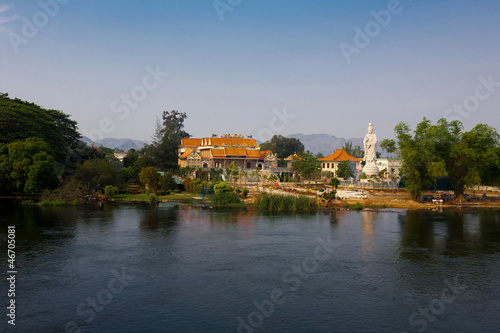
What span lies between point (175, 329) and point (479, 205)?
176ft

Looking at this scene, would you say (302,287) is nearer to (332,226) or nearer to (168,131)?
(332,226)

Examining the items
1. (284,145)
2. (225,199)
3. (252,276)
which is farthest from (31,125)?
(284,145)

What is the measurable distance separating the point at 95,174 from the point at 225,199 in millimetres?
20803

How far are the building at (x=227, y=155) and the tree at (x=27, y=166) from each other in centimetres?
4165

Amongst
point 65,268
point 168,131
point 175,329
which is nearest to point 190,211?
point 65,268

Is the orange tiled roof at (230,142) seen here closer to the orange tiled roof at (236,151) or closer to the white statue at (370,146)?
the orange tiled roof at (236,151)

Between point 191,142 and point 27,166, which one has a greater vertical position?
point 191,142

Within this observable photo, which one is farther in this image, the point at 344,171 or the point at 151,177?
the point at 344,171

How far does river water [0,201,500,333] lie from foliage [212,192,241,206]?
15.1 meters

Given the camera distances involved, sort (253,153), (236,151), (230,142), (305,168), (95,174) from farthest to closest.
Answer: (230,142)
(253,153)
(236,151)
(305,168)
(95,174)

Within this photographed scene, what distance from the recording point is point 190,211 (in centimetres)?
5025

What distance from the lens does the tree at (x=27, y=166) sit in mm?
51219

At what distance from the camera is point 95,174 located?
6178 cm

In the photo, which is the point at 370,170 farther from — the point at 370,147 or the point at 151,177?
the point at 151,177
